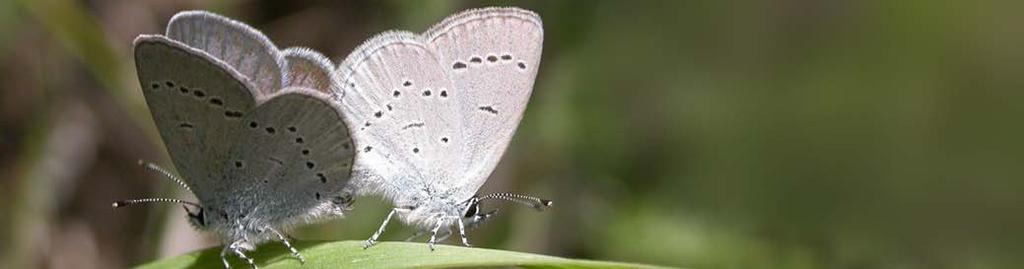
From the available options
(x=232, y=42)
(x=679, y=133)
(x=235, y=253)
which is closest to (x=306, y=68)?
(x=232, y=42)

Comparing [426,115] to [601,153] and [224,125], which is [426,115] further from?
[601,153]

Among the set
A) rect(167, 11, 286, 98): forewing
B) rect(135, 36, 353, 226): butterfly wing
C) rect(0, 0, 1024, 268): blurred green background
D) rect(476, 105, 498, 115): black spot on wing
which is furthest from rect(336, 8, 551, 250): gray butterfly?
rect(0, 0, 1024, 268): blurred green background

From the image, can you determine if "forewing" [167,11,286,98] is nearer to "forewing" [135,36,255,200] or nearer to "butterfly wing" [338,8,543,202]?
"forewing" [135,36,255,200]

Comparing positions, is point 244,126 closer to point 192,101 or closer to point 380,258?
point 192,101

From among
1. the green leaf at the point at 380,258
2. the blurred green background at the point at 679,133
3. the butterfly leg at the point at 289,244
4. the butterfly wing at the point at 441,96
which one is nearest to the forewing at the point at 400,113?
the butterfly wing at the point at 441,96

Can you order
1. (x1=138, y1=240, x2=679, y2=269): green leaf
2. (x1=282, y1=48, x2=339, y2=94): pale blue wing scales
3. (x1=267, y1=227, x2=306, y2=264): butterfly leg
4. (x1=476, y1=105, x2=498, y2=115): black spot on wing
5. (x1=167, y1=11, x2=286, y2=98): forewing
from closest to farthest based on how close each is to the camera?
(x1=138, y1=240, x2=679, y2=269): green leaf, (x1=267, y1=227, x2=306, y2=264): butterfly leg, (x1=167, y1=11, x2=286, y2=98): forewing, (x1=282, y1=48, x2=339, y2=94): pale blue wing scales, (x1=476, y1=105, x2=498, y2=115): black spot on wing
